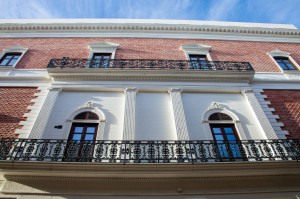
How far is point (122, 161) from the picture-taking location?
23.8 ft

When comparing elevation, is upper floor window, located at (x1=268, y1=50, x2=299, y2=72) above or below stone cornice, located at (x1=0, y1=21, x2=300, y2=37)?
below

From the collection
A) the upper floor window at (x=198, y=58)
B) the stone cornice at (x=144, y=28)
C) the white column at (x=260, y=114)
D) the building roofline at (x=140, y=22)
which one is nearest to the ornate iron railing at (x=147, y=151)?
the white column at (x=260, y=114)

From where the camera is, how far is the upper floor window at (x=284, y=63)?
12.7m

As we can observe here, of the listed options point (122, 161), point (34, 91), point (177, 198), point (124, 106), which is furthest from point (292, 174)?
point (34, 91)

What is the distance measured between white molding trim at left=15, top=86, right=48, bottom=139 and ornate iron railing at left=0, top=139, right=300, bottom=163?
84cm

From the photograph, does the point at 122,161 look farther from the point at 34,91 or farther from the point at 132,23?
Answer: the point at 132,23

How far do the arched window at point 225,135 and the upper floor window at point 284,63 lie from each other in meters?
5.71

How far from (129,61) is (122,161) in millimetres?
6001

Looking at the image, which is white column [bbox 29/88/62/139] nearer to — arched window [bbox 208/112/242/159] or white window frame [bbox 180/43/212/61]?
arched window [bbox 208/112/242/159]

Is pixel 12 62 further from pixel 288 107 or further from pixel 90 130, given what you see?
pixel 288 107

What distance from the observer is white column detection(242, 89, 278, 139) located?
28.4 ft

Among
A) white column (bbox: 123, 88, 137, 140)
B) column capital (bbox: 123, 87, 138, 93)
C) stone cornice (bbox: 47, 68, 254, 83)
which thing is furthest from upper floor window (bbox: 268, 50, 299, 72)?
white column (bbox: 123, 88, 137, 140)

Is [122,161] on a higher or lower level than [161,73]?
lower

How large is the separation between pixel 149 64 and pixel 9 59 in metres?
7.38
